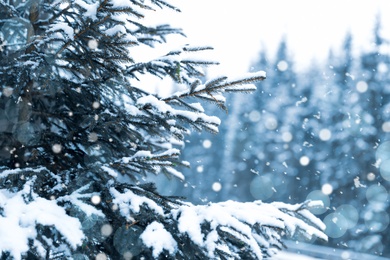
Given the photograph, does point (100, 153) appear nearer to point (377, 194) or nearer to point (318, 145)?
point (377, 194)

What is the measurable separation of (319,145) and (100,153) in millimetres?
25551

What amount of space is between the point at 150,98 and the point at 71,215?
44.6 inches

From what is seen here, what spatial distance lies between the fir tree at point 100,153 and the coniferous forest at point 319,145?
1088 cm

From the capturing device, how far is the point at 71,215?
2.95 m

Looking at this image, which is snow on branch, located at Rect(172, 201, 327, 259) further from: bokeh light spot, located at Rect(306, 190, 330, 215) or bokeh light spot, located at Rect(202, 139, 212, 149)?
bokeh light spot, located at Rect(202, 139, 212, 149)

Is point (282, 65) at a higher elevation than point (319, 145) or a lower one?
higher

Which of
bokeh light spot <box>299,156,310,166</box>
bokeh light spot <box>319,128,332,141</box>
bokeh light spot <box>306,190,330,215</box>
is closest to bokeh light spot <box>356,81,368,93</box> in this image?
bokeh light spot <box>319,128,332,141</box>

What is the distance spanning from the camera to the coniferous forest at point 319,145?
74.5 feet

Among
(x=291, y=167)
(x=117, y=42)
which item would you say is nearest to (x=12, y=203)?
Answer: (x=117, y=42)

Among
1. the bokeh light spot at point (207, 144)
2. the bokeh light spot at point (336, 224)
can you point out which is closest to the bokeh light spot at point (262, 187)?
the bokeh light spot at point (207, 144)

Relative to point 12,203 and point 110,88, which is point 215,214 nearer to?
point 12,203

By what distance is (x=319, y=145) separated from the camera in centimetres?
2817

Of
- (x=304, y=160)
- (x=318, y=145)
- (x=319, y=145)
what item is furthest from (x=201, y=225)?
(x=304, y=160)

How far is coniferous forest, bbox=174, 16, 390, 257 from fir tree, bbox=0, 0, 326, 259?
10881mm
